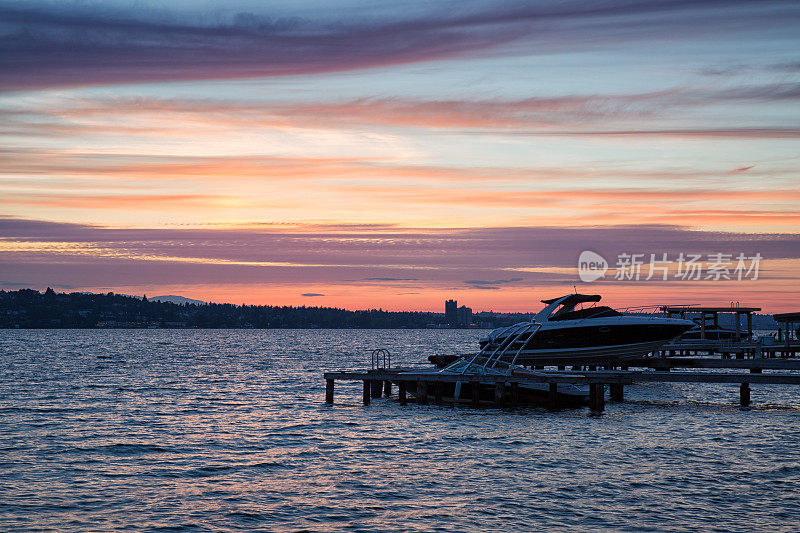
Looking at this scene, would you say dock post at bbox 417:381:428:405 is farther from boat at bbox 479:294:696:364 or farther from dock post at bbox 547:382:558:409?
boat at bbox 479:294:696:364

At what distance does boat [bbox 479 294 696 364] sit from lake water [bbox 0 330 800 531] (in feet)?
14.7

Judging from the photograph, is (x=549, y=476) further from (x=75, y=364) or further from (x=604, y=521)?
(x=75, y=364)

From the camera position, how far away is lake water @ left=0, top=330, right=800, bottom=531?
60.0 ft

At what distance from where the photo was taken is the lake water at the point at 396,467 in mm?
18297

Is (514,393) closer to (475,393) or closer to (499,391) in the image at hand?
(499,391)

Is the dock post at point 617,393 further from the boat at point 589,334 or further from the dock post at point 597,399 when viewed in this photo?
the dock post at point 597,399

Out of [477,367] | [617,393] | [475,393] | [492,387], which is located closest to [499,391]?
[492,387]

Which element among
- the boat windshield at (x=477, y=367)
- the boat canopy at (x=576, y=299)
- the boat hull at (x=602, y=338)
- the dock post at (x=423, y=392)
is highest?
the boat canopy at (x=576, y=299)

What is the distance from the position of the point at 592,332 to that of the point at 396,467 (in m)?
24.9

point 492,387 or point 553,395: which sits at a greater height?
point 492,387

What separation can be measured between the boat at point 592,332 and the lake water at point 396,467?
4.48 m

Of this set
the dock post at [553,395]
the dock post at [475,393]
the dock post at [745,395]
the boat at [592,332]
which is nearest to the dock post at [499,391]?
the dock post at [475,393]

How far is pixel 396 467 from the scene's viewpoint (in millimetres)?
24250

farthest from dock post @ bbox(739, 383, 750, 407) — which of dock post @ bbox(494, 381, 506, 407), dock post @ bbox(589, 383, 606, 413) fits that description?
dock post @ bbox(494, 381, 506, 407)
